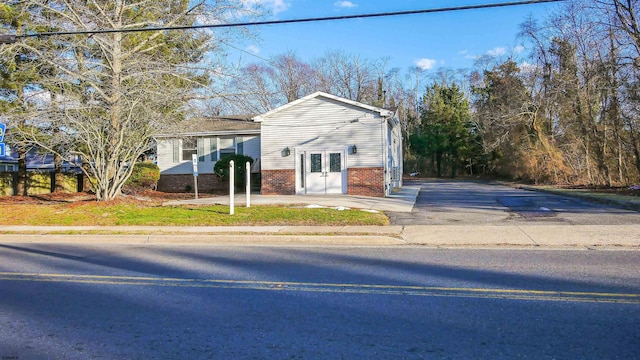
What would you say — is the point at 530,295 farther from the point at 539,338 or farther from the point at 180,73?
the point at 180,73

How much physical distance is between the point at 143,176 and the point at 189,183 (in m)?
2.85

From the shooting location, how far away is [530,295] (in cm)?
592

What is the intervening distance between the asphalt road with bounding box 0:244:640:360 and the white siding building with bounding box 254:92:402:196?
13.1 meters

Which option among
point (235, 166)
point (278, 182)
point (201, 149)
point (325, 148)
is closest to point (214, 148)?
point (201, 149)

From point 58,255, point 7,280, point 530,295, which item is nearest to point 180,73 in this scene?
point 58,255

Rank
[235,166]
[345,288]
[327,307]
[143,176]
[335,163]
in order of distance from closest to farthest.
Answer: [327,307] → [345,288] → [335,163] → [235,166] → [143,176]

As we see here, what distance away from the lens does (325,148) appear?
73.8ft

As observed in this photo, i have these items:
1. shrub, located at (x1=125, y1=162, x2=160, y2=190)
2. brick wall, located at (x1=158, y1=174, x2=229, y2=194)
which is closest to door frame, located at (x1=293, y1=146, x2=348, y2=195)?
brick wall, located at (x1=158, y1=174, x2=229, y2=194)

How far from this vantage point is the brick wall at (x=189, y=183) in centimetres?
2825

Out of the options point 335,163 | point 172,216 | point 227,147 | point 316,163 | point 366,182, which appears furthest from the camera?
point 227,147

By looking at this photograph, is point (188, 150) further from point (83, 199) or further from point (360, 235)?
point (360, 235)

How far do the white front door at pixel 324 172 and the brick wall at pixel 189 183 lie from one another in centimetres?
729

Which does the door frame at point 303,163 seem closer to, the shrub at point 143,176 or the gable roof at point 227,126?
the gable roof at point 227,126

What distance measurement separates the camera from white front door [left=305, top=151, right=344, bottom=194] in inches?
881
